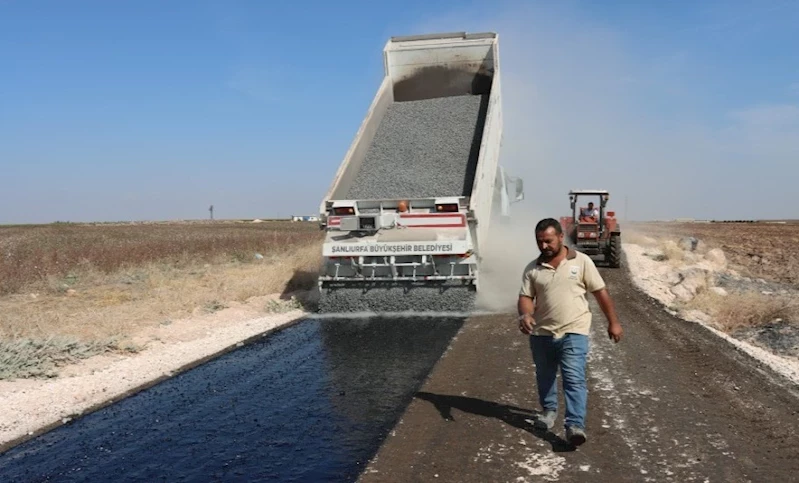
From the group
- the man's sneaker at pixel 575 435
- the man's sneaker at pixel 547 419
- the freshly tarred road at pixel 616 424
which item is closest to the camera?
the freshly tarred road at pixel 616 424

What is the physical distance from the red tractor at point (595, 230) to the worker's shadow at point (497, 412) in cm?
1234

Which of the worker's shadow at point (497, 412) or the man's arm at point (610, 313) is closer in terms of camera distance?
the man's arm at point (610, 313)

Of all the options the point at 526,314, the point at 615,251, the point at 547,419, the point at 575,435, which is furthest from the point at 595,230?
the point at 575,435

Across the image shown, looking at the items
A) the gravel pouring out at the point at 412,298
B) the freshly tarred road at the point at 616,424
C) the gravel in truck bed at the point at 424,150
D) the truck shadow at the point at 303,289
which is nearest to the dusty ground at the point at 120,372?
the truck shadow at the point at 303,289

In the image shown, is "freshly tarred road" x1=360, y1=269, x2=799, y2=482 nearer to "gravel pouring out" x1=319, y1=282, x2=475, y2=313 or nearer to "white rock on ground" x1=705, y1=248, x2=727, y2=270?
"gravel pouring out" x1=319, y1=282, x2=475, y2=313

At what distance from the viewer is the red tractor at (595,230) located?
16.7 meters

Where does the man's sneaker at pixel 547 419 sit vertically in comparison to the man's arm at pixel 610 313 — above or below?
below

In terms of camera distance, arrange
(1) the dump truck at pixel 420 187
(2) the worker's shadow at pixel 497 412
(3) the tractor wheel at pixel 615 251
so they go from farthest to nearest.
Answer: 1. (3) the tractor wheel at pixel 615 251
2. (1) the dump truck at pixel 420 187
3. (2) the worker's shadow at pixel 497 412

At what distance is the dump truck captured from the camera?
970cm

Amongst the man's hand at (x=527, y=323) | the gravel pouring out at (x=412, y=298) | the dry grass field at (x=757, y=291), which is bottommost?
the dry grass field at (x=757, y=291)

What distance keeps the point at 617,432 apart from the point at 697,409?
958 mm

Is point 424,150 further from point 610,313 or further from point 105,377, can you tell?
point 610,313

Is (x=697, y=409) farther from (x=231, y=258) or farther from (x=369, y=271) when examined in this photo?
(x=231, y=258)

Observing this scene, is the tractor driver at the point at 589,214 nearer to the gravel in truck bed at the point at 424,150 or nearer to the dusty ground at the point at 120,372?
the gravel in truck bed at the point at 424,150
